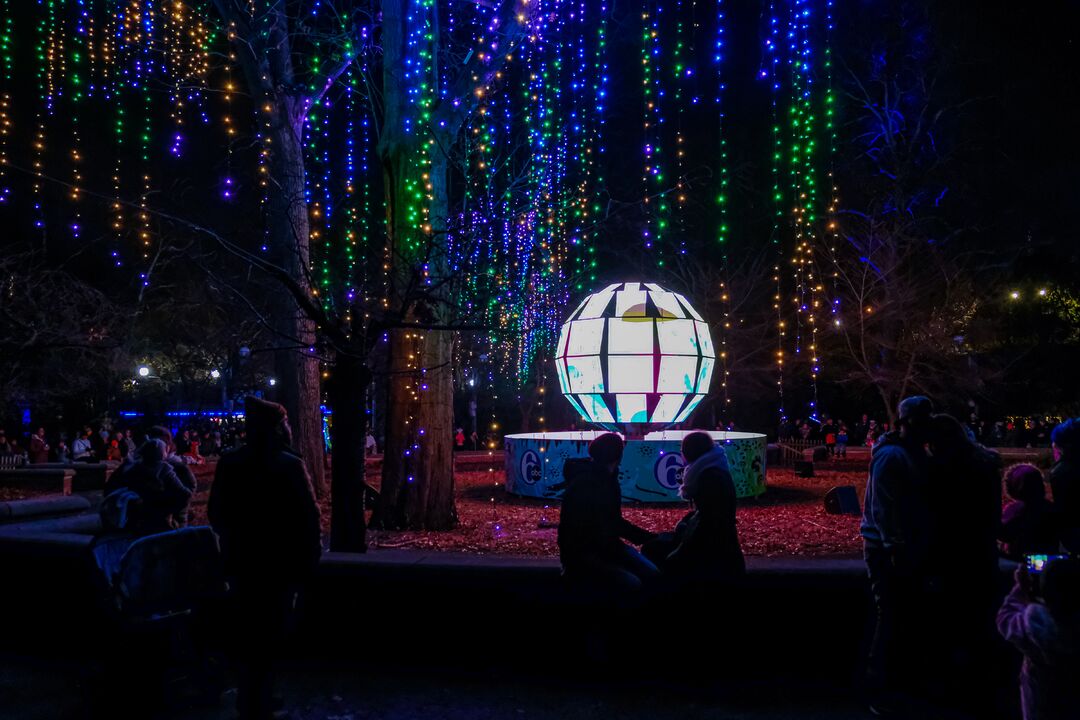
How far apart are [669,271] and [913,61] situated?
1258 centimetres

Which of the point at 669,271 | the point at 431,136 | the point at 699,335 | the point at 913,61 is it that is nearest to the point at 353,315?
the point at 431,136

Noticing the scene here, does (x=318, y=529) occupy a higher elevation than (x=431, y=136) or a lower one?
lower

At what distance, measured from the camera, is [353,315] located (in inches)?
302

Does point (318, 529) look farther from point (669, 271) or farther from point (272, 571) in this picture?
point (669, 271)

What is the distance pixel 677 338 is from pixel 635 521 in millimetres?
3165

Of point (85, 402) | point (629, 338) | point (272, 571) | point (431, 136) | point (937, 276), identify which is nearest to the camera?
point (272, 571)

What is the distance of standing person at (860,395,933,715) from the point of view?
454 centimetres

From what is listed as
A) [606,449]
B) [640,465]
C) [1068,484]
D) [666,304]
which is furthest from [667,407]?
[1068,484]

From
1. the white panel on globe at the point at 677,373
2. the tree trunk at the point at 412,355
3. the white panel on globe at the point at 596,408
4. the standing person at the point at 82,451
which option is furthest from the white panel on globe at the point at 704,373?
the standing person at the point at 82,451

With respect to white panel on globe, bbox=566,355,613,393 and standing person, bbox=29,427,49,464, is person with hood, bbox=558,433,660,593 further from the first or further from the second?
standing person, bbox=29,427,49,464

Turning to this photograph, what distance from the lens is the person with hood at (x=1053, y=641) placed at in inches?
117

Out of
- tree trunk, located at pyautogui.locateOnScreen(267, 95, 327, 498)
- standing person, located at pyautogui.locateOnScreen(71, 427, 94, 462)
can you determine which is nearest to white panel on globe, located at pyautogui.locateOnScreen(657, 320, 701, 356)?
tree trunk, located at pyautogui.locateOnScreen(267, 95, 327, 498)

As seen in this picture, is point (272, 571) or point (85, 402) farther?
point (85, 402)

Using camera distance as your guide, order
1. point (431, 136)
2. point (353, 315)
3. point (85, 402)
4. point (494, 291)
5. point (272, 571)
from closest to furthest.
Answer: point (272, 571)
point (353, 315)
point (431, 136)
point (494, 291)
point (85, 402)
